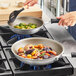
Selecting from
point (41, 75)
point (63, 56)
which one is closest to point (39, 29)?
point (63, 56)

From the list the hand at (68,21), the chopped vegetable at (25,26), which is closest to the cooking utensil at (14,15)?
the chopped vegetable at (25,26)

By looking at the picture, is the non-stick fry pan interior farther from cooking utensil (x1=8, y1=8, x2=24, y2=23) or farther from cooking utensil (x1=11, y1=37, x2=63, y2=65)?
cooking utensil (x1=11, y1=37, x2=63, y2=65)

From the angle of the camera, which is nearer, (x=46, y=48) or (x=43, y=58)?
(x=43, y=58)

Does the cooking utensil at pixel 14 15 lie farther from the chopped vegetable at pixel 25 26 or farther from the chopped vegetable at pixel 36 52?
the chopped vegetable at pixel 36 52

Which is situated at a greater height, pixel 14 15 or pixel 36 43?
pixel 14 15

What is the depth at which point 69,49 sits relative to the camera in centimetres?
211

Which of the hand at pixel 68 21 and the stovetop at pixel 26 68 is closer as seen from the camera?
the stovetop at pixel 26 68

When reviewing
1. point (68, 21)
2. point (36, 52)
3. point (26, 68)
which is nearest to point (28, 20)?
point (68, 21)

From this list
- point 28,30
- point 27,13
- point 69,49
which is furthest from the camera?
point 27,13

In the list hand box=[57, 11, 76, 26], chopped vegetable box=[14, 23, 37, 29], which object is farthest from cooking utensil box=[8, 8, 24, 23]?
hand box=[57, 11, 76, 26]

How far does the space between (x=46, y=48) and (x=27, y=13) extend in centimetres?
171

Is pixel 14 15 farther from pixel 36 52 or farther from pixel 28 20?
pixel 36 52

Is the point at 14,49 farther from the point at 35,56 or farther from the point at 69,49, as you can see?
the point at 69,49

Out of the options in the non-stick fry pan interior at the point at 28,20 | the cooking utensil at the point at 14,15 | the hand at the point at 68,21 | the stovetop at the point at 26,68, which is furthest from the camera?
the non-stick fry pan interior at the point at 28,20
